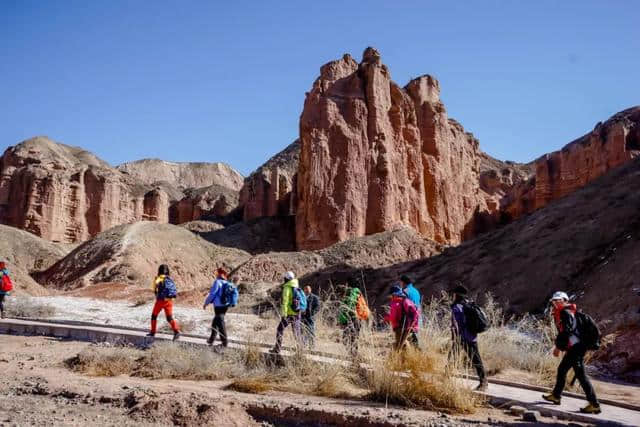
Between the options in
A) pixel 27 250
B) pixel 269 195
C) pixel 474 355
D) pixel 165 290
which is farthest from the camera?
pixel 269 195

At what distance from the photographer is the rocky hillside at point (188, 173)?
137250 millimetres

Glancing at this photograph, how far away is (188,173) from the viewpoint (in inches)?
5595

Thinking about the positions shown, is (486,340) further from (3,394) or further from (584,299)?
(3,394)

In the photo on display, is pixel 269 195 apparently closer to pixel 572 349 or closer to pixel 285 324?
pixel 285 324

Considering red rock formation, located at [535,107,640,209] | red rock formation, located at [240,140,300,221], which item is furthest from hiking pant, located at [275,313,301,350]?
red rock formation, located at [240,140,300,221]

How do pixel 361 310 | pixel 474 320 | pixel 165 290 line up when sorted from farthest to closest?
pixel 165 290 → pixel 361 310 → pixel 474 320

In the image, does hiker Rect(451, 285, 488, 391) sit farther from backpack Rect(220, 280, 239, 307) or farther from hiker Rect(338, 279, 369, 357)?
backpack Rect(220, 280, 239, 307)

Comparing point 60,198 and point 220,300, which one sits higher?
point 60,198

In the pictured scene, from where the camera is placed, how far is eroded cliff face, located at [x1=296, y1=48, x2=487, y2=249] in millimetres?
43000

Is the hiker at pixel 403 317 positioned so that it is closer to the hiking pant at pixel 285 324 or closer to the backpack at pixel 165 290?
the hiking pant at pixel 285 324

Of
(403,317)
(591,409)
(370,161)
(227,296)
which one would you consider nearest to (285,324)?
(227,296)

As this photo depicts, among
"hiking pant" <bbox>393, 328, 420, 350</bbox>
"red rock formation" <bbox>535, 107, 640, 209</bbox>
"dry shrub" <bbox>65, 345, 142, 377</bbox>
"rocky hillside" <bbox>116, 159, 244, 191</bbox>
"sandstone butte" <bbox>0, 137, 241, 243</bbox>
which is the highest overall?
"rocky hillside" <bbox>116, 159, 244, 191</bbox>

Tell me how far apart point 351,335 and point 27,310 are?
15.5 meters

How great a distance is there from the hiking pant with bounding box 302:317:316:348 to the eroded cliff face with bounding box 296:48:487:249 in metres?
30.5
